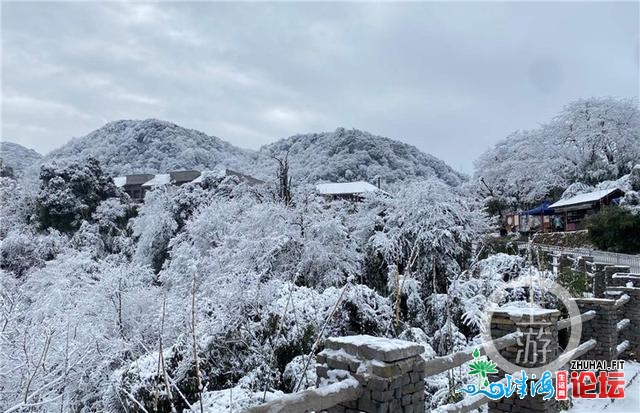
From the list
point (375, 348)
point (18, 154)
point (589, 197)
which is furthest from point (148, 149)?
point (375, 348)

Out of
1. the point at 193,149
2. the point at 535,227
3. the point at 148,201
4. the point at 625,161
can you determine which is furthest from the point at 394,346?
the point at 193,149

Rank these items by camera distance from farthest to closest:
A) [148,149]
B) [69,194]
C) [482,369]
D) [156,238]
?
[148,149] → [69,194] → [156,238] → [482,369]

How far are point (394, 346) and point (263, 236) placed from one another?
8.88 metres

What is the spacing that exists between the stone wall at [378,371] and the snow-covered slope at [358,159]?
36068mm

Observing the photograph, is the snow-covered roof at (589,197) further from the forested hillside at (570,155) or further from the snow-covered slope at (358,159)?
the snow-covered slope at (358,159)

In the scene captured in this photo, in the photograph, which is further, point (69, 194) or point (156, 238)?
point (69, 194)

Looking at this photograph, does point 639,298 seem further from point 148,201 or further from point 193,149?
point 193,149

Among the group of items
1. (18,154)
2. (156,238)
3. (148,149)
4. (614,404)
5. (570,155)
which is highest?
(148,149)

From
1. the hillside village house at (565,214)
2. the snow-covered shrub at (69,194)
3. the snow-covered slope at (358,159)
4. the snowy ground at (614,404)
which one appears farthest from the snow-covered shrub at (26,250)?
the snow-covered slope at (358,159)

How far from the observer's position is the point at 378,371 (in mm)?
2105

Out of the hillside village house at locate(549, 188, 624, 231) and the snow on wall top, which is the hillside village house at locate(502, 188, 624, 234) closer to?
the hillside village house at locate(549, 188, 624, 231)

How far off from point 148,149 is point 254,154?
12220mm

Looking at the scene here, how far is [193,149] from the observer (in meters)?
48.9

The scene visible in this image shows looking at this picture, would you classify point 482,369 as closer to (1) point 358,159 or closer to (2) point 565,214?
(2) point 565,214
